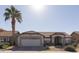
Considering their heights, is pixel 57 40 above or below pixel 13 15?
below

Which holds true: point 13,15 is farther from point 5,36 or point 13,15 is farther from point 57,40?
point 57,40

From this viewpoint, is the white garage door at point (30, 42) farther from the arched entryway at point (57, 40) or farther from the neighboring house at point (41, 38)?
the arched entryway at point (57, 40)

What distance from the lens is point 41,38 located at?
8.43 meters

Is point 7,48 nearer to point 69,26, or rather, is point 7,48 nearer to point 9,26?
point 9,26

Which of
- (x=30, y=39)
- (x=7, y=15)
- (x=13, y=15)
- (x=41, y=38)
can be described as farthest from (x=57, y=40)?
(x=7, y=15)

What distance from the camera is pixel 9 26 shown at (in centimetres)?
829

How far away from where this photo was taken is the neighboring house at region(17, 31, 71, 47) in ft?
27.3

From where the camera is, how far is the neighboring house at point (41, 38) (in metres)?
8.34

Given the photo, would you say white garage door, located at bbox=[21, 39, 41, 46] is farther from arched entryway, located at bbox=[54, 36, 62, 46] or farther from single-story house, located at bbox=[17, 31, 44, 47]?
arched entryway, located at bbox=[54, 36, 62, 46]

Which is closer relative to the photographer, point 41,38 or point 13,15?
point 13,15

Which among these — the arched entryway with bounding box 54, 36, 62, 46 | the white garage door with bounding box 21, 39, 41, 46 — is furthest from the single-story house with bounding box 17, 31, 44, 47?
the arched entryway with bounding box 54, 36, 62, 46
